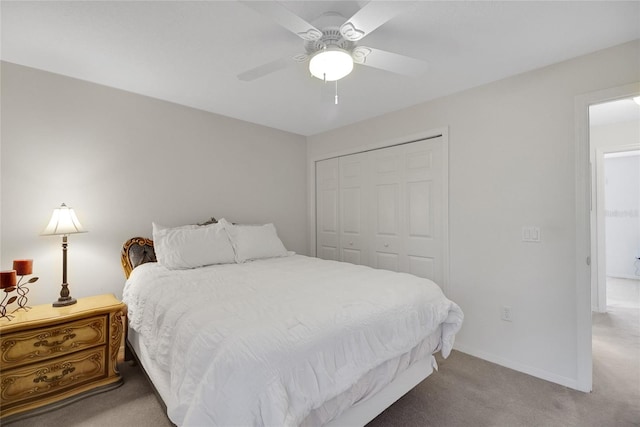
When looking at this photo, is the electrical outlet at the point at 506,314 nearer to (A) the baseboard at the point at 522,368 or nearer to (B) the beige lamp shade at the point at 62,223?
(A) the baseboard at the point at 522,368

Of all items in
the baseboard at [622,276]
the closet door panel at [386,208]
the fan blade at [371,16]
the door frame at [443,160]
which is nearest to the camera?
the fan blade at [371,16]

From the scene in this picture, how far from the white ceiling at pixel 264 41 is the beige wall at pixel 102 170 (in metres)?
0.23

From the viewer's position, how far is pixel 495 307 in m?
2.49

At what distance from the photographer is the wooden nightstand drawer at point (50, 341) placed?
176cm

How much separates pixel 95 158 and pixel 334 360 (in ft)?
8.65

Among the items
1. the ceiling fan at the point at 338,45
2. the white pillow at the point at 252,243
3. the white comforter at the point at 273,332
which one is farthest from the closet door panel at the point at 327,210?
the ceiling fan at the point at 338,45

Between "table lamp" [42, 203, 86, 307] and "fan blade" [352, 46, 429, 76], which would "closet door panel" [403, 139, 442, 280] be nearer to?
"fan blade" [352, 46, 429, 76]

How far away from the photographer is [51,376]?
1.88 metres

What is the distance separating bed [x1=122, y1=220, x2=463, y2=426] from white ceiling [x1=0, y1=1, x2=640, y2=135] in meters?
1.60

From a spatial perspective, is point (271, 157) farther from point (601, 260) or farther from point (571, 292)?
point (601, 260)

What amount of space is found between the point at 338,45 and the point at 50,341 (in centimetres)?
259

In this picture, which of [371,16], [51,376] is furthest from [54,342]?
[371,16]

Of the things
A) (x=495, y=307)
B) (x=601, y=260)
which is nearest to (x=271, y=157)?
(x=495, y=307)

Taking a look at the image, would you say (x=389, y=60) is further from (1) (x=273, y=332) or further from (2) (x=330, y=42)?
(1) (x=273, y=332)
